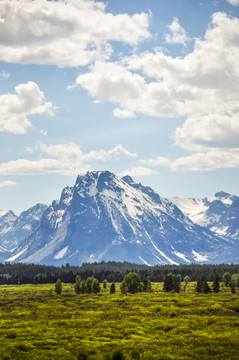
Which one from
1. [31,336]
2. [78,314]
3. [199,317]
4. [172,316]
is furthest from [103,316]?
[31,336]

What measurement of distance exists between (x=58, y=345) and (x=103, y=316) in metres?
35.2

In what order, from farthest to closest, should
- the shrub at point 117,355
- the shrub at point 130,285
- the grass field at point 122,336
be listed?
1. the shrub at point 130,285
2. the grass field at point 122,336
3. the shrub at point 117,355

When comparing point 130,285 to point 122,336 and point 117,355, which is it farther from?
point 117,355

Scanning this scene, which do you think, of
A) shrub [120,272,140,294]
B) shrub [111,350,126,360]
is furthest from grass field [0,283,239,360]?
shrub [120,272,140,294]

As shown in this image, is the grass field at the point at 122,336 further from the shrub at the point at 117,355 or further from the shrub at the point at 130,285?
the shrub at the point at 130,285

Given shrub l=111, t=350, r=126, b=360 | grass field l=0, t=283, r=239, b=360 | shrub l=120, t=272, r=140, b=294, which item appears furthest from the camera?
shrub l=120, t=272, r=140, b=294

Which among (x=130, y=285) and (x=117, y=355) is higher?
(x=117, y=355)

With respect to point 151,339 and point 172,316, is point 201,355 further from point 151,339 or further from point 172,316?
point 172,316

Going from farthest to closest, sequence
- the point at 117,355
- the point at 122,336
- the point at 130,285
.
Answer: the point at 130,285 → the point at 122,336 → the point at 117,355

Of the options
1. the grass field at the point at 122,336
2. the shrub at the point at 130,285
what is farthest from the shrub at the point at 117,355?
the shrub at the point at 130,285

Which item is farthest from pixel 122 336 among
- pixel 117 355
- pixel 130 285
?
pixel 130 285

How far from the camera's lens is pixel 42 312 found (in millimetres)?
105188

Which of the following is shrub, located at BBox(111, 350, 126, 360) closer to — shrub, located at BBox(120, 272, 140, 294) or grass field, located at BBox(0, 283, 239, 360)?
grass field, located at BBox(0, 283, 239, 360)

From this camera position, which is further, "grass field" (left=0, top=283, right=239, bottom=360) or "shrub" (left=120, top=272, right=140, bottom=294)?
"shrub" (left=120, top=272, right=140, bottom=294)
